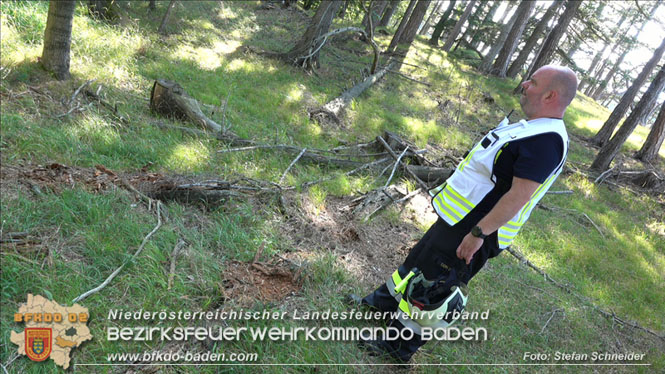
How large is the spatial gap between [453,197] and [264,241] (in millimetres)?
1911

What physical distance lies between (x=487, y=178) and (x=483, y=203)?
0.63ft

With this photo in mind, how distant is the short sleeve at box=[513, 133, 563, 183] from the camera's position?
6.47 feet

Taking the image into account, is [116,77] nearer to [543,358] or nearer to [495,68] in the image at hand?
[543,358]

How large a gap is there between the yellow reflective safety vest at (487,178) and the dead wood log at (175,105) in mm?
4134

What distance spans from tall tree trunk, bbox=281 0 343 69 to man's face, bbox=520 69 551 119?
28.1ft

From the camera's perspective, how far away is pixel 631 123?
909 cm

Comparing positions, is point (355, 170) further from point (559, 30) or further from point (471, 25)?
point (471, 25)

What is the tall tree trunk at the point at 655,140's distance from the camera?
10.0 m

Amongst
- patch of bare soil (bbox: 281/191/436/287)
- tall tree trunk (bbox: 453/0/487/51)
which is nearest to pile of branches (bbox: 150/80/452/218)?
patch of bare soil (bbox: 281/191/436/287)

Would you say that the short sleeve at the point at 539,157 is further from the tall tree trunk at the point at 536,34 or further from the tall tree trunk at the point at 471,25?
the tall tree trunk at the point at 471,25

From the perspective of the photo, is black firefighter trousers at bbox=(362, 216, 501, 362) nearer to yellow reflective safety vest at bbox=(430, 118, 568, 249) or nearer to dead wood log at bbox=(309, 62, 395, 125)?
yellow reflective safety vest at bbox=(430, 118, 568, 249)

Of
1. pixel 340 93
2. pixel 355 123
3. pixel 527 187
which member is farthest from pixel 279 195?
pixel 340 93

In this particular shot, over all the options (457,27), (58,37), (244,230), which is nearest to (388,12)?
(457,27)

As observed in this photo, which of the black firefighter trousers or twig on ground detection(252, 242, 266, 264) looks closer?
the black firefighter trousers
